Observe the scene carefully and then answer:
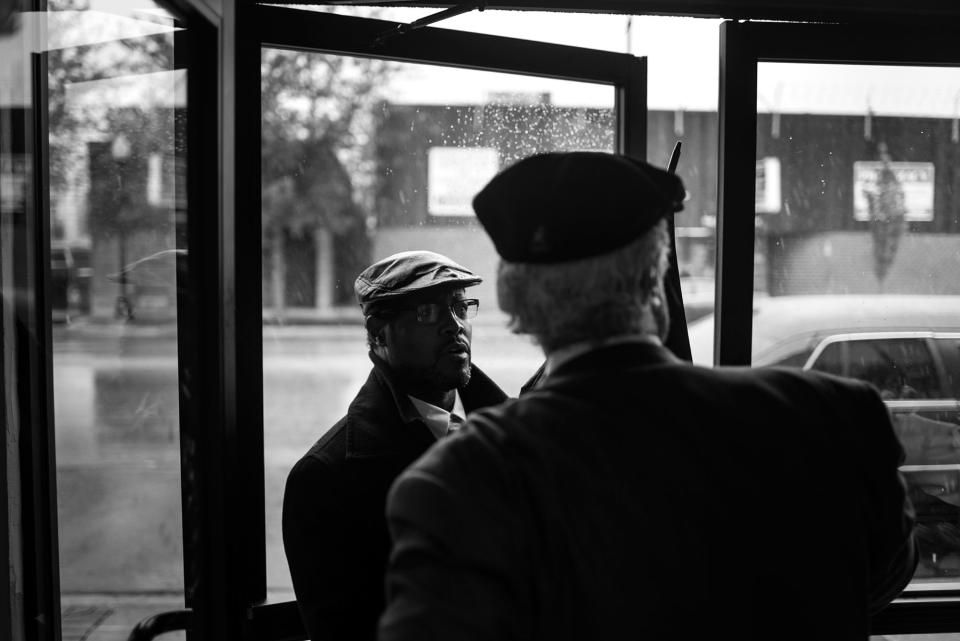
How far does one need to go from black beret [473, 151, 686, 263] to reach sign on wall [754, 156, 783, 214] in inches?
45.5

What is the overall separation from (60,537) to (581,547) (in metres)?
0.98

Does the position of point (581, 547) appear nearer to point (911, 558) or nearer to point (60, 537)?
point (911, 558)

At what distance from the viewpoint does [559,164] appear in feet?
3.43

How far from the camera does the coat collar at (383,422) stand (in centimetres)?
182

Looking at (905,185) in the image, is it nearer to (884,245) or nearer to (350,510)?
(884,245)

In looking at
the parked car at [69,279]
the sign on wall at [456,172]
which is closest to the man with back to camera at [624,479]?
the parked car at [69,279]

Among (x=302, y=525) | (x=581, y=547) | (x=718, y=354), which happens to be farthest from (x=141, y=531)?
(x=581, y=547)

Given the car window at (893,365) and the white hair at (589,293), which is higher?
the white hair at (589,293)

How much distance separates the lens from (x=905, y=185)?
227cm

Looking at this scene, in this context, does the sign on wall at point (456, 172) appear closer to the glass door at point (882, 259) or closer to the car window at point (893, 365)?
the glass door at point (882, 259)

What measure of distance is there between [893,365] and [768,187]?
0.56 metres

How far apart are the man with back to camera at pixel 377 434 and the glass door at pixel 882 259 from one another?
30.4 inches

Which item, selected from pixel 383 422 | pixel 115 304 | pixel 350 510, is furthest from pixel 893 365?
pixel 115 304

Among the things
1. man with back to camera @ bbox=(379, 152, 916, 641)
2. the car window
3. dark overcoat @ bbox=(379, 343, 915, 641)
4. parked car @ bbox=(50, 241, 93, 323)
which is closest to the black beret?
man with back to camera @ bbox=(379, 152, 916, 641)
